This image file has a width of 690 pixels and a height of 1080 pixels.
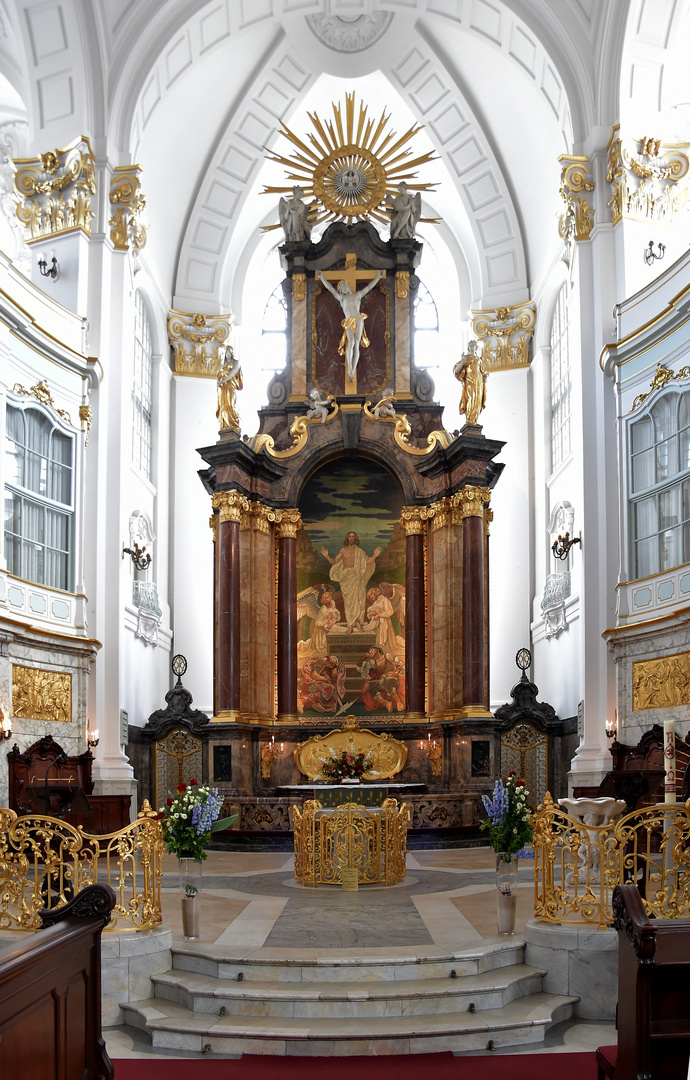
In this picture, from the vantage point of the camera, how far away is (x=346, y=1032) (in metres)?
8.07

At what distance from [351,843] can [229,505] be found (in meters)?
9.19

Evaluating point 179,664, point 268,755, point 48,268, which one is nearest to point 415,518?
point 268,755

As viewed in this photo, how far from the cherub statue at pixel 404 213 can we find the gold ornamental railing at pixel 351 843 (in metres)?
13.7

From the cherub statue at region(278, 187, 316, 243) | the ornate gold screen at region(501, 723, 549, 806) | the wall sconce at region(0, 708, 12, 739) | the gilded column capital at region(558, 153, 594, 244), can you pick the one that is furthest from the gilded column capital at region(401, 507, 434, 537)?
the wall sconce at region(0, 708, 12, 739)

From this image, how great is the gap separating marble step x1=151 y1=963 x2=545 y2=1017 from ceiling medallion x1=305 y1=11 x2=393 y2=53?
21.5 m

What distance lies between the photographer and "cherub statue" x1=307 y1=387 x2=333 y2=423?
2195cm

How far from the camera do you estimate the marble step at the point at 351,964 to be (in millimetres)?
8883

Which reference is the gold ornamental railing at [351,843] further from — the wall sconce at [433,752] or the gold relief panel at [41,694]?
the wall sconce at [433,752]

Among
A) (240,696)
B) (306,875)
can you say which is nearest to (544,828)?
(306,875)

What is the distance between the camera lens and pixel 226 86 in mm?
24625

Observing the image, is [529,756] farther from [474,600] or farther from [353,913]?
[353,913]

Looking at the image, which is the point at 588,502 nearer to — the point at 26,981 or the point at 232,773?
the point at 232,773

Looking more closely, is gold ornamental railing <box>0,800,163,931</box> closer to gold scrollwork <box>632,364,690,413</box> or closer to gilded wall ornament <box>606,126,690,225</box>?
gold scrollwork <box>632,364,690,413</box>

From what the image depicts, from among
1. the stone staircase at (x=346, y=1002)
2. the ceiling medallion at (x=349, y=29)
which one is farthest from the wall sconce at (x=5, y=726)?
the ceiling medallion at (x=349, y=29)
